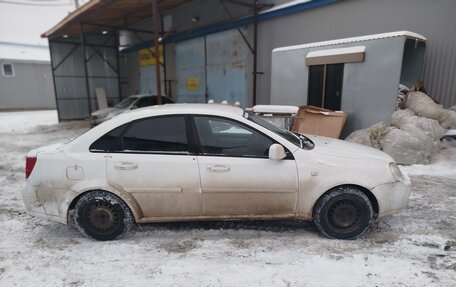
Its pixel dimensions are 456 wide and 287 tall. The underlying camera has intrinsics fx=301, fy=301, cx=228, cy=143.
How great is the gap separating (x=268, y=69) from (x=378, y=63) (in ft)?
15.8

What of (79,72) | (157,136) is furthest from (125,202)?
(79,72)

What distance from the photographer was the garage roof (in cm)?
1120

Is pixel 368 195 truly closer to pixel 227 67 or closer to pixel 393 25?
pixel 393 25

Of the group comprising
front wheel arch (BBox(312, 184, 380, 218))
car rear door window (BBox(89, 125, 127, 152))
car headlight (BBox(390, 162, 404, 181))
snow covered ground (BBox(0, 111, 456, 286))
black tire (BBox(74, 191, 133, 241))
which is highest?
car rear door window (BBox(89, 125, 127, 152))

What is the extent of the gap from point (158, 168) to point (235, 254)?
3.99 ft

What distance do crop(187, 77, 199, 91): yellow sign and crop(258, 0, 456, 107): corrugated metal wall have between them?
482cm

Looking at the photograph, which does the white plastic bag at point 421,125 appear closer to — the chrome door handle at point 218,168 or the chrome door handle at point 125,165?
the chrome door handle at point 218,168

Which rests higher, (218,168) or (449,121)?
(449,121)

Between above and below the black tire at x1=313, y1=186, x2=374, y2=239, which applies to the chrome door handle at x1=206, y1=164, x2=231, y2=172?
above

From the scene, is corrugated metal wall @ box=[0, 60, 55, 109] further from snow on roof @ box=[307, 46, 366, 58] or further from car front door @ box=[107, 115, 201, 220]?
car front door @ box=[107, 115, 201, 220]

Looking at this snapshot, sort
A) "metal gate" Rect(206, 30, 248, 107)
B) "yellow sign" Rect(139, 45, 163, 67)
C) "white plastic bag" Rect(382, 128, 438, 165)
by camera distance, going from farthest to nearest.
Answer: "yellow sign" Rect(139, 45, 163, 67) < "metal gate" Rect(206, 30, 248, 107) < "white plastic bag" Rect(382, 128, 438, 165)

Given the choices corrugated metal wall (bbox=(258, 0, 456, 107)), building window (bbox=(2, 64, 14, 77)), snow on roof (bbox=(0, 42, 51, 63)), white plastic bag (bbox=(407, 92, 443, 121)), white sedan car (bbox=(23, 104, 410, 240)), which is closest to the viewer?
white sedan car (bbox=(23, 104, 410, 240))

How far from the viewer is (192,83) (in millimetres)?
14734

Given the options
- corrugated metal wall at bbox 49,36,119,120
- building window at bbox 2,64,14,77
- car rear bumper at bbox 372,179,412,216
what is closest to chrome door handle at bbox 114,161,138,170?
car rear bumper at bbox 372,179,412,216
